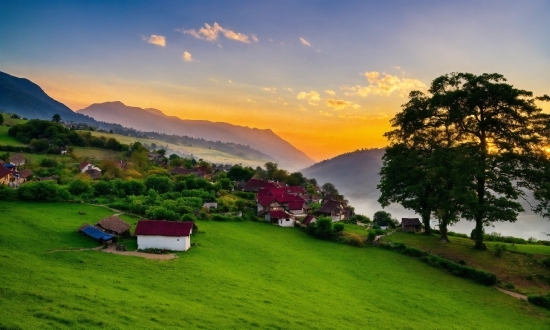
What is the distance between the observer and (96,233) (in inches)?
1391

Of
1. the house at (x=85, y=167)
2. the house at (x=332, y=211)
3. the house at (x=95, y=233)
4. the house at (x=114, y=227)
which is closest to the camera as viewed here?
the house at (x=95, y=233)

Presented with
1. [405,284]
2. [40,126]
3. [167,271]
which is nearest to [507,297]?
[405,284]

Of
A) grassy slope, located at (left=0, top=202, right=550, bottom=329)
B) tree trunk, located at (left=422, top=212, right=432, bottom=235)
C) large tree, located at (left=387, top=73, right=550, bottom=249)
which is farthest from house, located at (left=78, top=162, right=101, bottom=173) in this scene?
large tree, located at (left=387, top=73, right=550, bottom=249)

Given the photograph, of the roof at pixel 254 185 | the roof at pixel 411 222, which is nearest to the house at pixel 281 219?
the roof at pixel 411 222

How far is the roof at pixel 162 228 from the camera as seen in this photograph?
114 ft

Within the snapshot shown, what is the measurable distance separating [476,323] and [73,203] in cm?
5070

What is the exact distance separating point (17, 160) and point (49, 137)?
25077 millimetres

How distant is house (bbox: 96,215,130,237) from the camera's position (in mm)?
36844

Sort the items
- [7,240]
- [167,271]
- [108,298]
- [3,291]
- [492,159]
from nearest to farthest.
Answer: [3,291] < [108,298] < [167,271] < [7,240] < [492,159]

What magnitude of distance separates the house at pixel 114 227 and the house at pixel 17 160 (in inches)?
2398

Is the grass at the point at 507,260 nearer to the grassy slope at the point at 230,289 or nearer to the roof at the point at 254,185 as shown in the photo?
the grassy slope at the point at 230,289

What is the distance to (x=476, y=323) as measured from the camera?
24.3 meters

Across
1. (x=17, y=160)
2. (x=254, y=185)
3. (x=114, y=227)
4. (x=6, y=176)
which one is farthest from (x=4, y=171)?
(x=254, y=185)

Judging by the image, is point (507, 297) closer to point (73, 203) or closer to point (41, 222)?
point (41, 222)
